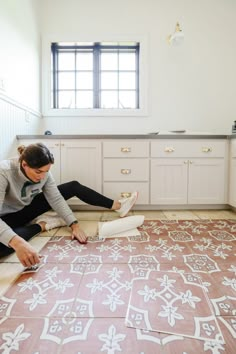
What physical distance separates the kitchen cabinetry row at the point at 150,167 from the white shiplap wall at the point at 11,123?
0.89 feet

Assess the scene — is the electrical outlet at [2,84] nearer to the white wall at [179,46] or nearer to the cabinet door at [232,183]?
the white wall at [179,46]

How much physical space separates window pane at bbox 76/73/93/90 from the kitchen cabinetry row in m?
1.08

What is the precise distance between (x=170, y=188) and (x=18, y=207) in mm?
1500

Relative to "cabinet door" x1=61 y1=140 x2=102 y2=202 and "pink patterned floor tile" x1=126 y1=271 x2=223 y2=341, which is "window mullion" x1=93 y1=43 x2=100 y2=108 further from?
"pink patterned floor tile" x1=126 y1=271 x2=223 y2=341

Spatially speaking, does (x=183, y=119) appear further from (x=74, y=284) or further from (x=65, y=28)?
(x=74, y=284)

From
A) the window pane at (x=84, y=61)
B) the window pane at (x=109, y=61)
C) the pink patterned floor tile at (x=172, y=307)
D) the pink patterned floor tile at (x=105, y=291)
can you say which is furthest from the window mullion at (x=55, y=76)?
the pink patterned floor tile at (x=172, y=307)

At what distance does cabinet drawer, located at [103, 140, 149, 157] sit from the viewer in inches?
97.0

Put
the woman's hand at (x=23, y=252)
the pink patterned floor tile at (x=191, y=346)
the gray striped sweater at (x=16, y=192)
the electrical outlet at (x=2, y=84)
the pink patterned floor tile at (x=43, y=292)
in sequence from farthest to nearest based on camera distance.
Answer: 1. the electrical outlet at (x=2, y=84)
2. the gray striped sweater at (x=16, y=192)
3. the woman's hand at (x=23, y=252)
4. the pink patterned floor tile at (x=43, y=292)
5. the pink patterned floor tile at (x=191, y=346)

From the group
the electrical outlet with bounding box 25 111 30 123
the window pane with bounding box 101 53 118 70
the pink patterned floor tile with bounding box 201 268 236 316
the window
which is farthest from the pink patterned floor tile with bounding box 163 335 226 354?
the window pane with bounding box 101 53 118 70

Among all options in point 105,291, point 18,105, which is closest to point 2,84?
point 18,105

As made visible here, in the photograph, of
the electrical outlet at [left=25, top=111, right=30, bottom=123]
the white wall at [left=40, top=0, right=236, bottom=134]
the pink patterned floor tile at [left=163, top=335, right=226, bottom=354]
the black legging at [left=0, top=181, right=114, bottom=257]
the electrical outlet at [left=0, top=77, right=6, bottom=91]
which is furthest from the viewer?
the white wall at [left=40, top=0, right=236, bottom=134]

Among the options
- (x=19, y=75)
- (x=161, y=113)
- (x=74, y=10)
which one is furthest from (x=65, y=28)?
(x=161, y=113)

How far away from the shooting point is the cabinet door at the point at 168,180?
2490 mm

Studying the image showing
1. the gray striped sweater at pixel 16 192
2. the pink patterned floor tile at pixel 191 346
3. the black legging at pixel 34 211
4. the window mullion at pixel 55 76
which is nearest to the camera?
the pink patterned floor tile at pixel 191 346
